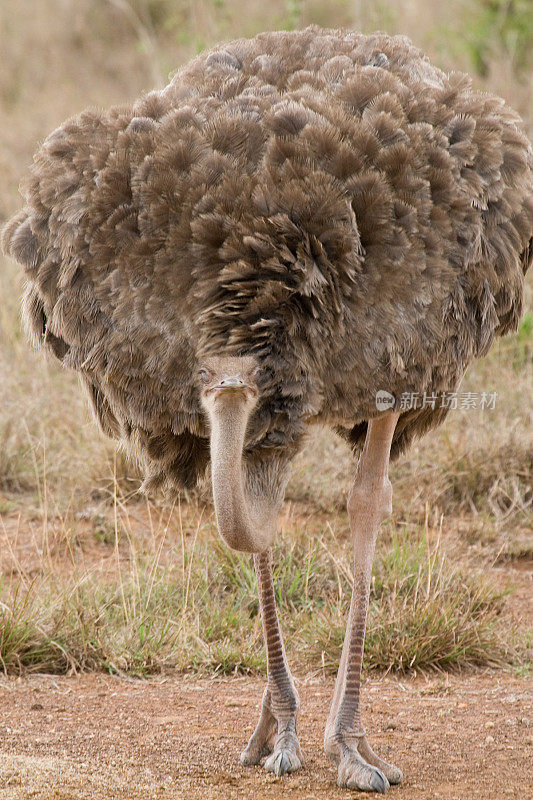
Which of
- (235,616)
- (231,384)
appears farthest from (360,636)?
(231,384)

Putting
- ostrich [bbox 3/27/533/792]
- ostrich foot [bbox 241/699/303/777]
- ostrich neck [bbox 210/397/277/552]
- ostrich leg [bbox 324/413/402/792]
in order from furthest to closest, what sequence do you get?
ostrich foot [bbox 241/699/303/777] < ostrich leg [bbox 324/413/402/792] < ostrich [bbox 3/27/533/792] < ostrich neck [bbox 210/397/277/552]

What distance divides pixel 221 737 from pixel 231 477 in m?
1.57

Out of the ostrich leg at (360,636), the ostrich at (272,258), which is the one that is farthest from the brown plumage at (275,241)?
the ostrich leg at (360,636)

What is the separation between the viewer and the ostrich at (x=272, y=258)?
352 cm

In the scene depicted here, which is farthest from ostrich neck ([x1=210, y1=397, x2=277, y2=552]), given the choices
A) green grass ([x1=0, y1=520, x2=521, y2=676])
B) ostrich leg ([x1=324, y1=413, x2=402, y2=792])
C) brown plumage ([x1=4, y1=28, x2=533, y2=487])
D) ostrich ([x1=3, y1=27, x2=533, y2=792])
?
green grass ([x1=0, y1=520, x2=521, y2=676])

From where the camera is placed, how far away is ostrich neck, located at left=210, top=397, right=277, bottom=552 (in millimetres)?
3225

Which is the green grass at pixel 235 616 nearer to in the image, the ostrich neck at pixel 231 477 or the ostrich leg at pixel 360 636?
the ostrich leg at pixel 360 636

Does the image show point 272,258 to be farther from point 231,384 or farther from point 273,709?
point 273,709

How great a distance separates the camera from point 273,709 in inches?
169

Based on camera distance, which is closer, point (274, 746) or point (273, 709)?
point (274, 746)

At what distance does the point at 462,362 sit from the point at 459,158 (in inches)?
26.5

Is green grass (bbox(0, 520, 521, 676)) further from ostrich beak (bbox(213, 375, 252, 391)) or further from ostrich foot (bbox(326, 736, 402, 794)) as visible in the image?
ostrich beak (bbox(213, 375, 252, 391))

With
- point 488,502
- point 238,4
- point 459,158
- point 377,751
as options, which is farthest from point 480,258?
point 238,4

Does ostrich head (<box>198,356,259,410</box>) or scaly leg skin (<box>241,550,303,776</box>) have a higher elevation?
ostrich head (<box>198,356,259,410</box>)
